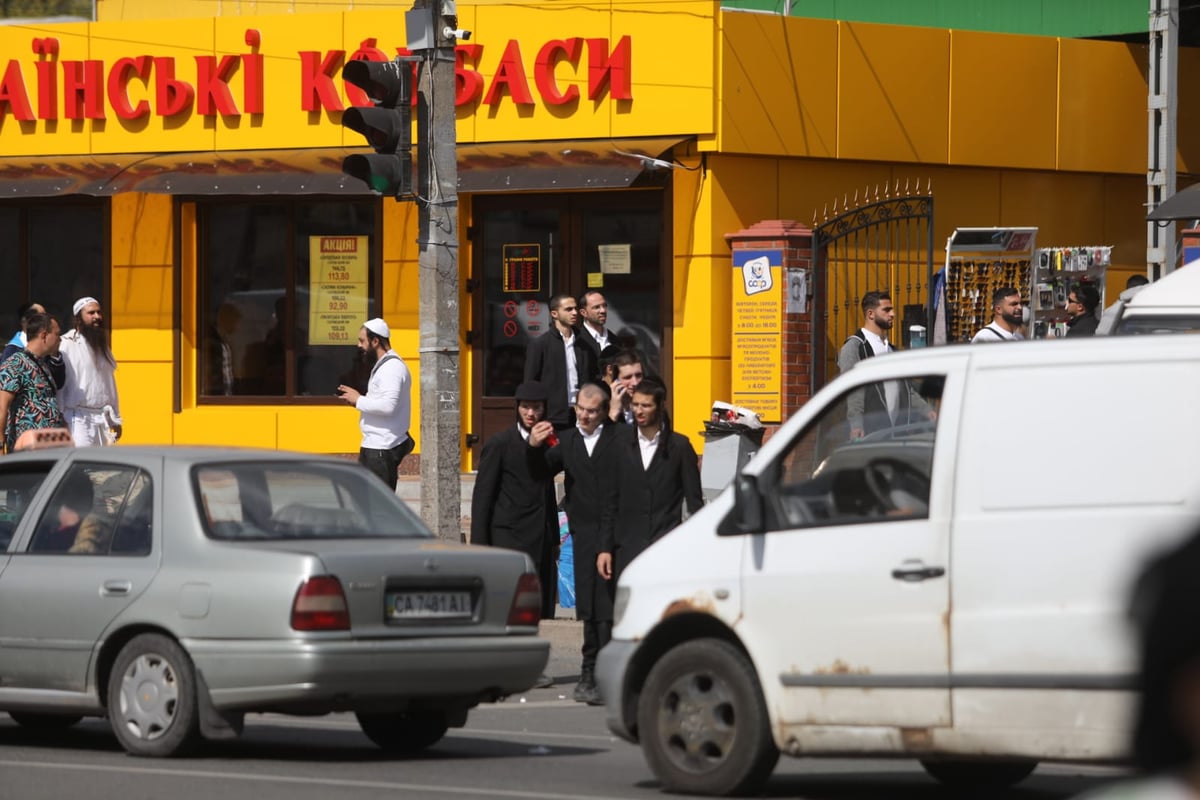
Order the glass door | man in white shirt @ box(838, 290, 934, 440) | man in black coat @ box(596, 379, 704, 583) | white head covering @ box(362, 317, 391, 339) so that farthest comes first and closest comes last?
the glass door → white head covering @ box(362, 317, 391, 339) → man in black coat @ box(596, 379, 704, 583) → man in white shirt @ box(838, 290, 934, 440)

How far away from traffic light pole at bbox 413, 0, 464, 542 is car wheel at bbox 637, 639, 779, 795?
4402 mm


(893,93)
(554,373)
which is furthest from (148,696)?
(893,93)

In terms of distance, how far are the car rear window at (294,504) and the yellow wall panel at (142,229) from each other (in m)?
12.0

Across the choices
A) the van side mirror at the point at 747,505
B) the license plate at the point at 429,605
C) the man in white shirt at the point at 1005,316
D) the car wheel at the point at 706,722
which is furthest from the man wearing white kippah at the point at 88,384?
the van side mirror at the point at 747,505

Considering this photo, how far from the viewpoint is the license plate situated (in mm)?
8477

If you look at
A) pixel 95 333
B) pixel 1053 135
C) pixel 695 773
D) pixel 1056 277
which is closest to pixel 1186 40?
pixel 1053 135

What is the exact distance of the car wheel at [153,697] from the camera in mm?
8422

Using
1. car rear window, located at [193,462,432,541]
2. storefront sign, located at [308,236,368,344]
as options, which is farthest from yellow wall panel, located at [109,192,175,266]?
car rear window, located at [193,462,432,541]

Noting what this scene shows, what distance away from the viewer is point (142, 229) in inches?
815

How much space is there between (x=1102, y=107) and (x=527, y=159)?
6200 mm

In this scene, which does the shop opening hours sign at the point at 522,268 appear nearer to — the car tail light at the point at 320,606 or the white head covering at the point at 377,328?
the white head covering at the point at 377,328

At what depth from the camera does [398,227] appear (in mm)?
19812

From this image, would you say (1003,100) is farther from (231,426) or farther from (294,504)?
(294,504)

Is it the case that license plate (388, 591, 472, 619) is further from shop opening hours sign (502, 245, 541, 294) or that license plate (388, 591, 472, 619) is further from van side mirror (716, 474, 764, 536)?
shop opening hours sign (502, 245, 541, 294)
